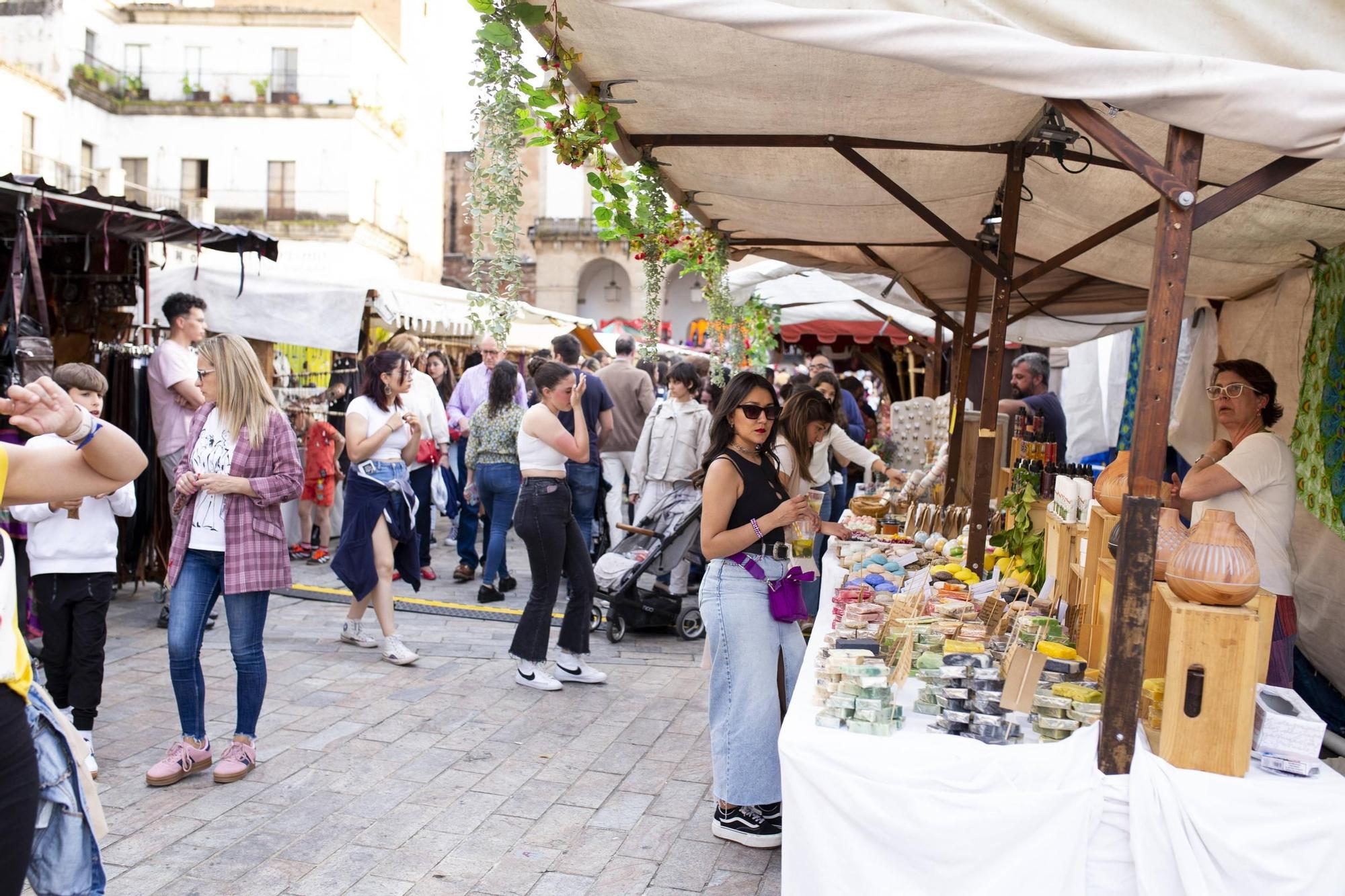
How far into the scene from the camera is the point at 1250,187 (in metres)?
2.47

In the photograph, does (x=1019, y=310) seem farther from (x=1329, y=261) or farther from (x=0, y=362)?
(x=0, y=362)

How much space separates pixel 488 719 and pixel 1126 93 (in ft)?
13.8

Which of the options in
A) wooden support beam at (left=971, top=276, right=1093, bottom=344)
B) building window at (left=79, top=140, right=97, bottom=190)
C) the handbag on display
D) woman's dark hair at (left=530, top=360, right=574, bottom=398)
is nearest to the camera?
the handbag on display

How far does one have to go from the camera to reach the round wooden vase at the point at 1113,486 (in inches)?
130

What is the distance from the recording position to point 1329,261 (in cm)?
482

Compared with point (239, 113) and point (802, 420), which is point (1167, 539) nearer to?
point (802, 420)

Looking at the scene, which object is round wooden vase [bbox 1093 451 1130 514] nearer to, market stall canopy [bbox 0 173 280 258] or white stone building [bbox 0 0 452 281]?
market stall canopy [bbox 0 173 280 258]

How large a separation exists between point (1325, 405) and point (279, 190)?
35176 mm

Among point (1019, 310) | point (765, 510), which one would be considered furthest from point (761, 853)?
point (1019, 310)

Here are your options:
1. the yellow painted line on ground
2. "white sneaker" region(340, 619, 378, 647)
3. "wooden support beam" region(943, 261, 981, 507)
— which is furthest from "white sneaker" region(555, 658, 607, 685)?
"wooden support beam" region(943, 261, 981, 507)

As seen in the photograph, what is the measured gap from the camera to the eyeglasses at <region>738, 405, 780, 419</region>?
390 cm

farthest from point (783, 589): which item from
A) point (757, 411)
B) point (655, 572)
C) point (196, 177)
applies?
point (196, 177)

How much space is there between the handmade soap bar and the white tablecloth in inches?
7.4

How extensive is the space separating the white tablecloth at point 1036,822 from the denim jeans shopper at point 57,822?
171 cm
